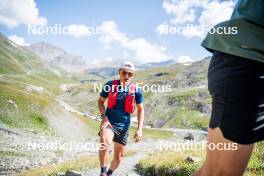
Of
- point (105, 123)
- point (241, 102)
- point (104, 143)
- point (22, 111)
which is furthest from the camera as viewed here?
point (22, 111)

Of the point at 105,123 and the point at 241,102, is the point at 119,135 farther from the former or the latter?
the point at 241,102

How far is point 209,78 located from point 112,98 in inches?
305

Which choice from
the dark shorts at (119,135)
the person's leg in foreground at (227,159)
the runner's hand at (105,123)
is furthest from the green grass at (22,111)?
the person's leg in foreground at (227,159)

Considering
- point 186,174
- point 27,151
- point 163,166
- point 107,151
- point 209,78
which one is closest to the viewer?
point 209,78

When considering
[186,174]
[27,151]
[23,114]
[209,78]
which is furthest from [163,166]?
[23,114]

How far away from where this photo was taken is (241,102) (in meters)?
3.06

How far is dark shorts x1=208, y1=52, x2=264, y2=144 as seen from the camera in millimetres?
3057

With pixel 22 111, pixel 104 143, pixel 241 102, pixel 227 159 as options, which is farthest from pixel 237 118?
pixel 22 111

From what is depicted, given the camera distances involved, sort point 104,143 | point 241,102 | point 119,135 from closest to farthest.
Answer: point 241,102
point 104,143
point 119,135

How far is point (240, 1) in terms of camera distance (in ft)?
11.6

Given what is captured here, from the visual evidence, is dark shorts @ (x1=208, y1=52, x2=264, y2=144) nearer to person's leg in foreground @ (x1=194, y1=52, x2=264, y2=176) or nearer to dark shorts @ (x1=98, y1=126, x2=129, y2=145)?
person's leg in foreground @ (x1=194, y1=52, x2=264, y2=176)

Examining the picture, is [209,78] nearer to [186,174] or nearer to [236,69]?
[236,69]

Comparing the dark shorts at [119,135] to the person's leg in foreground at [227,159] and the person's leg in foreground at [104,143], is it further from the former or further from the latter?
the person's leg in foreground at [227,159]

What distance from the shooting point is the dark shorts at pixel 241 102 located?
306cm
